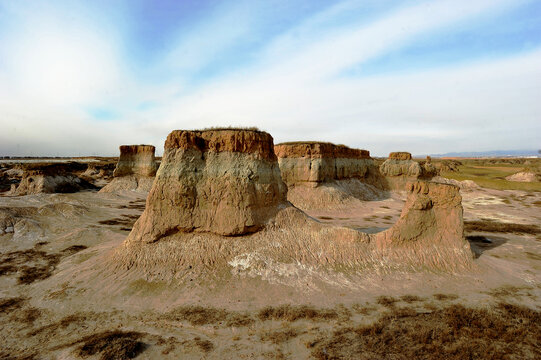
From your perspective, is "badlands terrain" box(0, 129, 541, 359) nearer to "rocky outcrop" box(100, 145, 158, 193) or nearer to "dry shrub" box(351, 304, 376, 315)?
"dry shrub" box(351, 304, 376, 315)

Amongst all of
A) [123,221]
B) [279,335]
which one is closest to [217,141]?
[279,335]

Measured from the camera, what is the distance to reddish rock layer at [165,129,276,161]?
38.3ft

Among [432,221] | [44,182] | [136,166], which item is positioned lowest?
[432,221]

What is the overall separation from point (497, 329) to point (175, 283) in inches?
398

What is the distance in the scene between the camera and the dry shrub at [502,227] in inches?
754

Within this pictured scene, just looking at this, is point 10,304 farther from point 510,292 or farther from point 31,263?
point 510,292

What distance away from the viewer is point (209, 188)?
11.4 m

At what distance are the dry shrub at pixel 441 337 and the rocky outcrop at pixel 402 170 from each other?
3099 centimetres

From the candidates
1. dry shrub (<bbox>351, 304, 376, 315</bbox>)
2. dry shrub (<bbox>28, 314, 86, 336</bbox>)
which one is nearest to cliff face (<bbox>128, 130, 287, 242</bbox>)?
dry shrub (<bbox>28, 314, 86, 336</bbox>)

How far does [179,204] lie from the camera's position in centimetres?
1119

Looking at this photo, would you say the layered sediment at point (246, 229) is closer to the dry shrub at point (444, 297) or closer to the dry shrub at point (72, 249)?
the dry shrub at point (444, 297)

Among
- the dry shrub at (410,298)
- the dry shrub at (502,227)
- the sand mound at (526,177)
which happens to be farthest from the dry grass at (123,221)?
the sand mound at (526,177)

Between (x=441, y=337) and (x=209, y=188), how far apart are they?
9.22 meters

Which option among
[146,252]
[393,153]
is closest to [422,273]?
[146,252]
